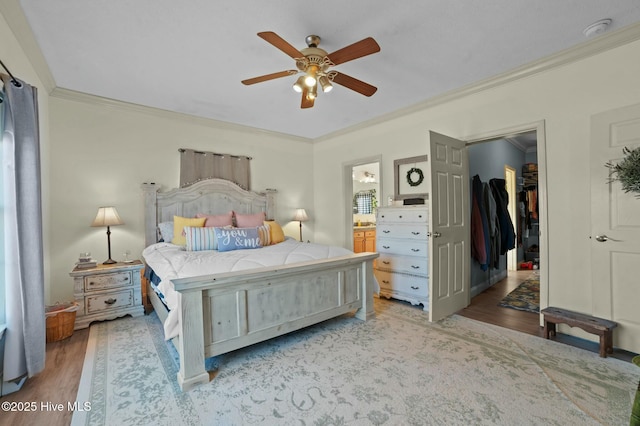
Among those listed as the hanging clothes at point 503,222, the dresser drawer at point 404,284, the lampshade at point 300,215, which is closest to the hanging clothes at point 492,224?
the hanging clothes at point 503,222

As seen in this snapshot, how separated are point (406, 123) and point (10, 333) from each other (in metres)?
4.45

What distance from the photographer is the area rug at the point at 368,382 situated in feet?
5.39

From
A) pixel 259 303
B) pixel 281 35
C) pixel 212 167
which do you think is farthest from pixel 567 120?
pixel 212 167

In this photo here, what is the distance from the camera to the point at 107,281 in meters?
3.08

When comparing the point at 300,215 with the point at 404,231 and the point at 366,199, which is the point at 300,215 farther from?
the point at 366,199

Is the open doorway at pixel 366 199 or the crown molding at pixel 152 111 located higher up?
the crown molding at pixel 152 111

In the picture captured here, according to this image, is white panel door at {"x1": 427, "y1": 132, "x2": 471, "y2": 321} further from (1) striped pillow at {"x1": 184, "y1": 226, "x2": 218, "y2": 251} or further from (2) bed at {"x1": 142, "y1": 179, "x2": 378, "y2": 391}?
(1) striped pillow at {"x1": 184, "y1": 226, "x2": 218, "y2": 251}

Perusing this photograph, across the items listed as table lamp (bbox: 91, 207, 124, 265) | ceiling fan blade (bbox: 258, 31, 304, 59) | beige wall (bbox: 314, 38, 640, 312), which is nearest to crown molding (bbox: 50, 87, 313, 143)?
table lamp (bbox: 91, 207, 124, 265)

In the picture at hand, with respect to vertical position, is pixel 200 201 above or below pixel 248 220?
above

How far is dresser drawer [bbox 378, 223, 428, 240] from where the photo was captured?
3436mm

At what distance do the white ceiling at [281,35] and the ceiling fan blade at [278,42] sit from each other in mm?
270

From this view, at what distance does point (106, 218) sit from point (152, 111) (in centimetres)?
154

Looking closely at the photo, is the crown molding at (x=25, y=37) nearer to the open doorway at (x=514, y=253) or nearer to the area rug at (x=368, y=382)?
the area rug at (x=368, y=382)

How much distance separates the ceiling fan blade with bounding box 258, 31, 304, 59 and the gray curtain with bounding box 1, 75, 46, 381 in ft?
5.56
